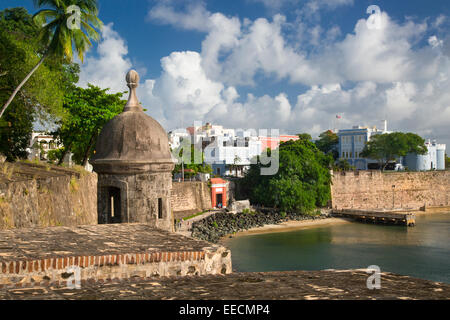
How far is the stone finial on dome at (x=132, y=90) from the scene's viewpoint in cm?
981

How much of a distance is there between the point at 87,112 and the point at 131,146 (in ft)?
55.3

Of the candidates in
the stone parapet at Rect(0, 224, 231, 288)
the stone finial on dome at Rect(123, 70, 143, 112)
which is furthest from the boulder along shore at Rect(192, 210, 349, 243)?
the stone parapet at Rect(0, 224, 231, 288)

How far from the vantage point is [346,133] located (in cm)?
7206

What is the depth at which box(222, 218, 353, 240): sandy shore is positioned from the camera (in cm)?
3747

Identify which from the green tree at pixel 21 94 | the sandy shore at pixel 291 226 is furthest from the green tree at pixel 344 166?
the green tree at pixel 21 94

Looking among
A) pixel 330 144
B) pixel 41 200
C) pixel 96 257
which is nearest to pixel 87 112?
pixel 41 200

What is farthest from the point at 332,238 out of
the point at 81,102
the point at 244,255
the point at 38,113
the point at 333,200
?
the point at 38,113

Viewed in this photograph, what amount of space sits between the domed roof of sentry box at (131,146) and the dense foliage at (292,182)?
33744 millimetres

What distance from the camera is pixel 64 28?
49.4 ft

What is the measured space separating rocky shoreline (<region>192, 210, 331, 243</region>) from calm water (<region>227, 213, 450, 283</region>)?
179cm

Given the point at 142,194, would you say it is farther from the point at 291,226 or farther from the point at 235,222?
the point at 291,226

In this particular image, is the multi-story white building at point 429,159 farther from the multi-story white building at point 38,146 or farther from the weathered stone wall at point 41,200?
the weathered stone wall at point 41,200
